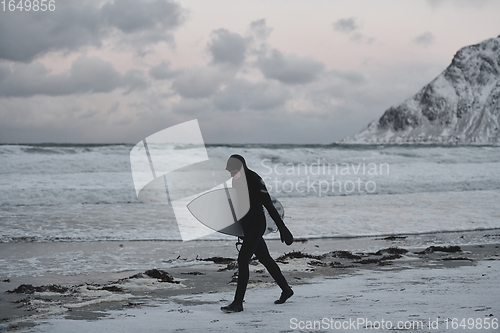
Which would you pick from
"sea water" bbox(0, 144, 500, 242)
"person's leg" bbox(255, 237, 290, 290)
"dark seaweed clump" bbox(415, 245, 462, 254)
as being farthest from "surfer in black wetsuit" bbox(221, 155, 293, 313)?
"sea water" bbox(0, 144, 500, 242)

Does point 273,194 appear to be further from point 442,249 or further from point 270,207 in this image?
point 270,207

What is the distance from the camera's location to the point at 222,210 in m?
5.55

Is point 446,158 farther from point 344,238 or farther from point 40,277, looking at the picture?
point 40,277

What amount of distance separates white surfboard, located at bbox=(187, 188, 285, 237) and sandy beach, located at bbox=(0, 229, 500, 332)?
84 cm

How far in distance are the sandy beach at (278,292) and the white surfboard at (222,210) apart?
0.84 metres

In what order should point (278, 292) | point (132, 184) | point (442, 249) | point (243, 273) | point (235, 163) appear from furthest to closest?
point (132, 184) → point (442, 249) → point (278, 292) → point (243, 273) → point (235, 163)

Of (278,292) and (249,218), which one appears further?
(278,292)

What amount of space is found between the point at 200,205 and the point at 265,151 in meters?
32.3

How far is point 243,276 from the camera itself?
5297 mm

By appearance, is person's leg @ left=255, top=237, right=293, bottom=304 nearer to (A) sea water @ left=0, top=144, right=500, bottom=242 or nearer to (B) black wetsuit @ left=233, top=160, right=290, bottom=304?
(B) black wetsuit @ left=233, top=160, right=290, bottom=304

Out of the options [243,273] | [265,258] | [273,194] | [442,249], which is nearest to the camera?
[243,273]

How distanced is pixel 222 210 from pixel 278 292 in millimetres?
1406

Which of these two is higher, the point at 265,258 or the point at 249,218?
the point at 249,218

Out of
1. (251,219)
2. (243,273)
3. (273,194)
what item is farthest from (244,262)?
(273,194)
